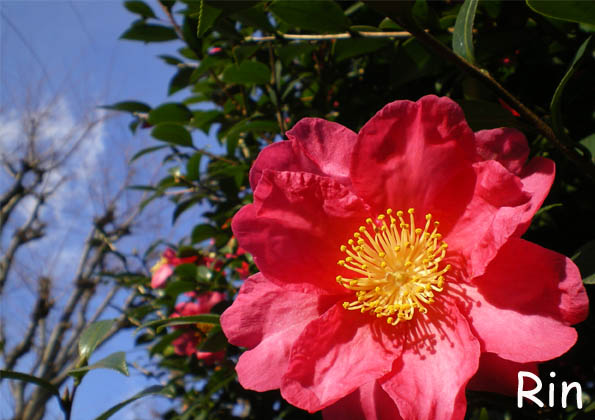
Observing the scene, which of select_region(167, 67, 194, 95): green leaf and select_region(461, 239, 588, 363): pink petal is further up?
select_region(167, 67, 194, 95): green leaf

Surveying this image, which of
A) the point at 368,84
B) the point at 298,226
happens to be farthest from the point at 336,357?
the point at 368,84

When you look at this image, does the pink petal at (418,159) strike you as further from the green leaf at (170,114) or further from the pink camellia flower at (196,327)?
the pink camellia flower at (196,327)

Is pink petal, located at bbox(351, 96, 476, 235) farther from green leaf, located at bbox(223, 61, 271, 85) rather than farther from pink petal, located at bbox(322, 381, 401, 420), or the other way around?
green leaf, located at bbox(223, 61, 271, 85)

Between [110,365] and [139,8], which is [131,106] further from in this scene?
[110,365]

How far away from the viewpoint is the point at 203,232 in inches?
58.2

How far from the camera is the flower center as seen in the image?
25.2 inches

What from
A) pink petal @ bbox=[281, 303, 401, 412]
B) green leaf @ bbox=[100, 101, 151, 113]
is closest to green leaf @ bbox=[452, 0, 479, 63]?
pink petal @ bbox=[281, 303, 401, 412]

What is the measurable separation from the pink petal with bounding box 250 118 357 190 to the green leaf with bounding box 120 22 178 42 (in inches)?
28.5

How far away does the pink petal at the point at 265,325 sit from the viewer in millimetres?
602

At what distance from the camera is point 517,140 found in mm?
560

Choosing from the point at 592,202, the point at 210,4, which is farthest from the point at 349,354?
the point at 592,202

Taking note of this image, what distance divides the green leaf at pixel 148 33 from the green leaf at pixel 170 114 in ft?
0.64

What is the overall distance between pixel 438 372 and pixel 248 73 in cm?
79

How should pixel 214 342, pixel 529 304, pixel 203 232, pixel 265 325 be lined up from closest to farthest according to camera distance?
1. pixel 529 304
2. pixel 265 325
3. pixel 214 342
4. pixel 203 232
